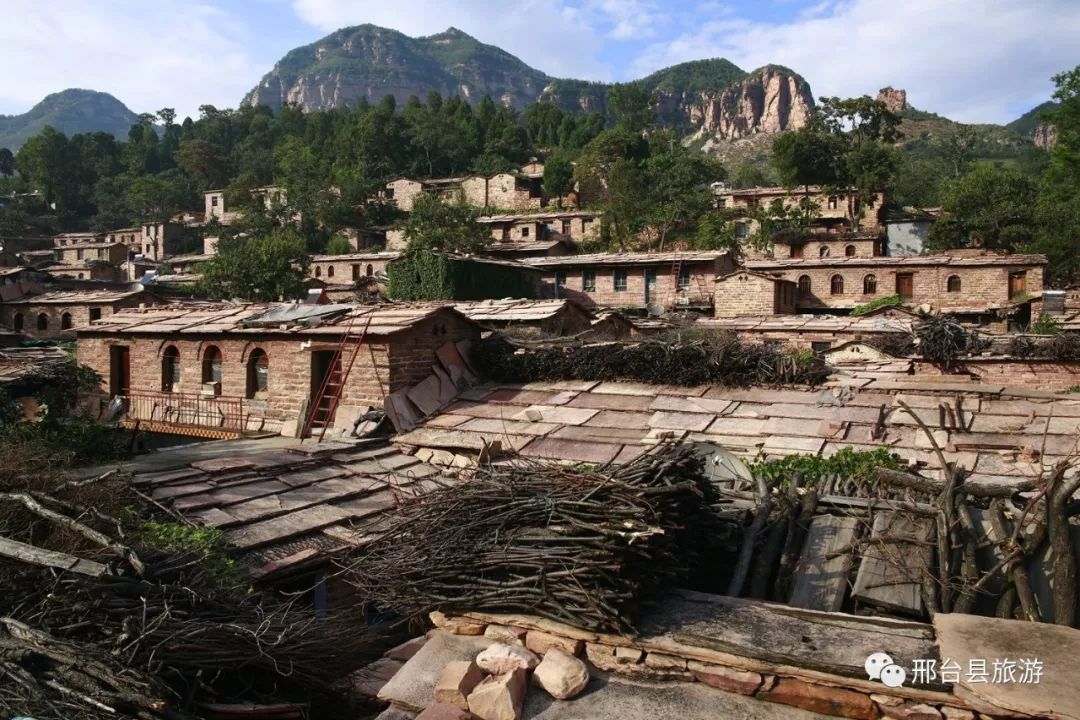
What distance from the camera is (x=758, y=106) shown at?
16762cm

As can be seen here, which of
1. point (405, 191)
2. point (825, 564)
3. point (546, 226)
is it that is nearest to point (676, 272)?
point (546, 226)

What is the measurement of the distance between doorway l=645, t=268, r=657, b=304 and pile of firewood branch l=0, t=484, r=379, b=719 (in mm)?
32296

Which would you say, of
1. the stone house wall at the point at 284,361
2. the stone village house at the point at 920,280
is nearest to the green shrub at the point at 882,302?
the stone village house at the point at 920,280

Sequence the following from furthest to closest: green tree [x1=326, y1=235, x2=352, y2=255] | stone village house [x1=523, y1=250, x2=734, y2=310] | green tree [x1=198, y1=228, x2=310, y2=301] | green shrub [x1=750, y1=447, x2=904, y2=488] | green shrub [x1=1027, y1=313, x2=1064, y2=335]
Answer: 1. green tree [x1=326, y1=235, x2=352, y2=255]
2. green tree [x1=198, y1=228, x2=310, y2=301]
3. stone village house [x1=523, y1=250, x2=734, y2=310]
4. green shrub [x1=1027, y1=313, x2=1064, y2=335]
5. green shrub [x1=750, y1=447, x2=904, y2=488]

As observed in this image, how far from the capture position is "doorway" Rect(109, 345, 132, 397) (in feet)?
59.6

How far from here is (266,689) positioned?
18.4 feet

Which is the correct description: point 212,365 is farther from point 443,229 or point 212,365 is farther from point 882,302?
point 882,302

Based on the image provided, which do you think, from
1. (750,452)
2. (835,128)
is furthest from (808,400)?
(835,128)

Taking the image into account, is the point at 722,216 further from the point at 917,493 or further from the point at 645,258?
the point at 917,493

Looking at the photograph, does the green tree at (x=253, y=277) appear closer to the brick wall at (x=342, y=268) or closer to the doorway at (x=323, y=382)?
the brick wall at (x=342, y=268)

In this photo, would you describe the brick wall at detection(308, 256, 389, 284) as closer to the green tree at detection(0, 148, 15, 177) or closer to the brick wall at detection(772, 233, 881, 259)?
the brick wall at detection(772, 233, 881, 259)

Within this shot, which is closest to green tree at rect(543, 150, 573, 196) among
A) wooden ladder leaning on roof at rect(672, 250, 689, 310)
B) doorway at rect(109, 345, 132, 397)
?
wooden ladder leaning on roof at rect(672, 250, 689, 310)

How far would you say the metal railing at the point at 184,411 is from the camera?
1551cm

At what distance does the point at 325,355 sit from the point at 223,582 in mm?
8398
